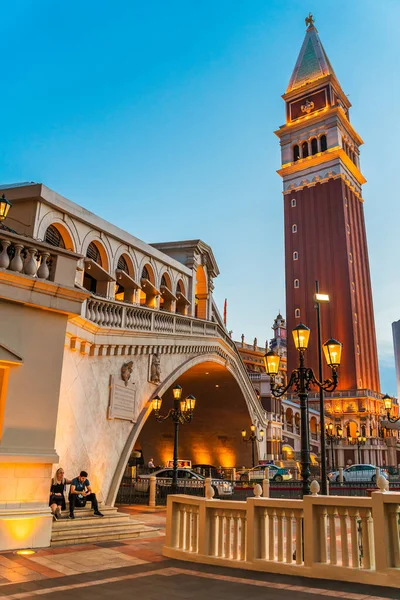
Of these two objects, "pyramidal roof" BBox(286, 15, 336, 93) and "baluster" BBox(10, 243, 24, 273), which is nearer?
"baluster" BBox(10, 243, 24, 273)

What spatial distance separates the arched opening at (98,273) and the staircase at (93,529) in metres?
9.19

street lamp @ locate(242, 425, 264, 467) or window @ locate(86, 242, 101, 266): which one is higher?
window @ locate(86, 242, 101, 266)

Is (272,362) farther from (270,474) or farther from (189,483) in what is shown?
(270,474)

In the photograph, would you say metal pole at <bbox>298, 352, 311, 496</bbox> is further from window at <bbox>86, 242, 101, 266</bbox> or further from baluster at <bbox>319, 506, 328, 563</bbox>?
window at <bbox>86, 242, 101, 266</bbox>

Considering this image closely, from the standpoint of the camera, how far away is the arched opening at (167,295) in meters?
26.0

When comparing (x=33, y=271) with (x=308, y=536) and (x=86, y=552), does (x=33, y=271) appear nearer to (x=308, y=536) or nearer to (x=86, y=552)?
(x=86, y=552)

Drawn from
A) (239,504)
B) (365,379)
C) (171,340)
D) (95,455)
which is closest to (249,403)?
(171,340)

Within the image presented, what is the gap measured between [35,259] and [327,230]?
213 feet

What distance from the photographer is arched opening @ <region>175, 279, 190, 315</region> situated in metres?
27.8

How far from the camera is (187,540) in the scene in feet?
29.1

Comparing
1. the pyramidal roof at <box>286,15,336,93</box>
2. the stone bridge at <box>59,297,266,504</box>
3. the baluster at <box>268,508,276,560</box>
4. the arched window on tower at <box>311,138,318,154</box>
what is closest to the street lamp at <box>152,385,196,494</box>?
the stone bridge at <box>59,297,266,504</box>

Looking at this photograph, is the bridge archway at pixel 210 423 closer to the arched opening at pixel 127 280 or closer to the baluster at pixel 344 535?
the arched opening at pixel 127 280

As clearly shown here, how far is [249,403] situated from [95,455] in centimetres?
2263

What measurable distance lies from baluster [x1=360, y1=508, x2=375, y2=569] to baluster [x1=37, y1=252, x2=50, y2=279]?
23.1 ft
